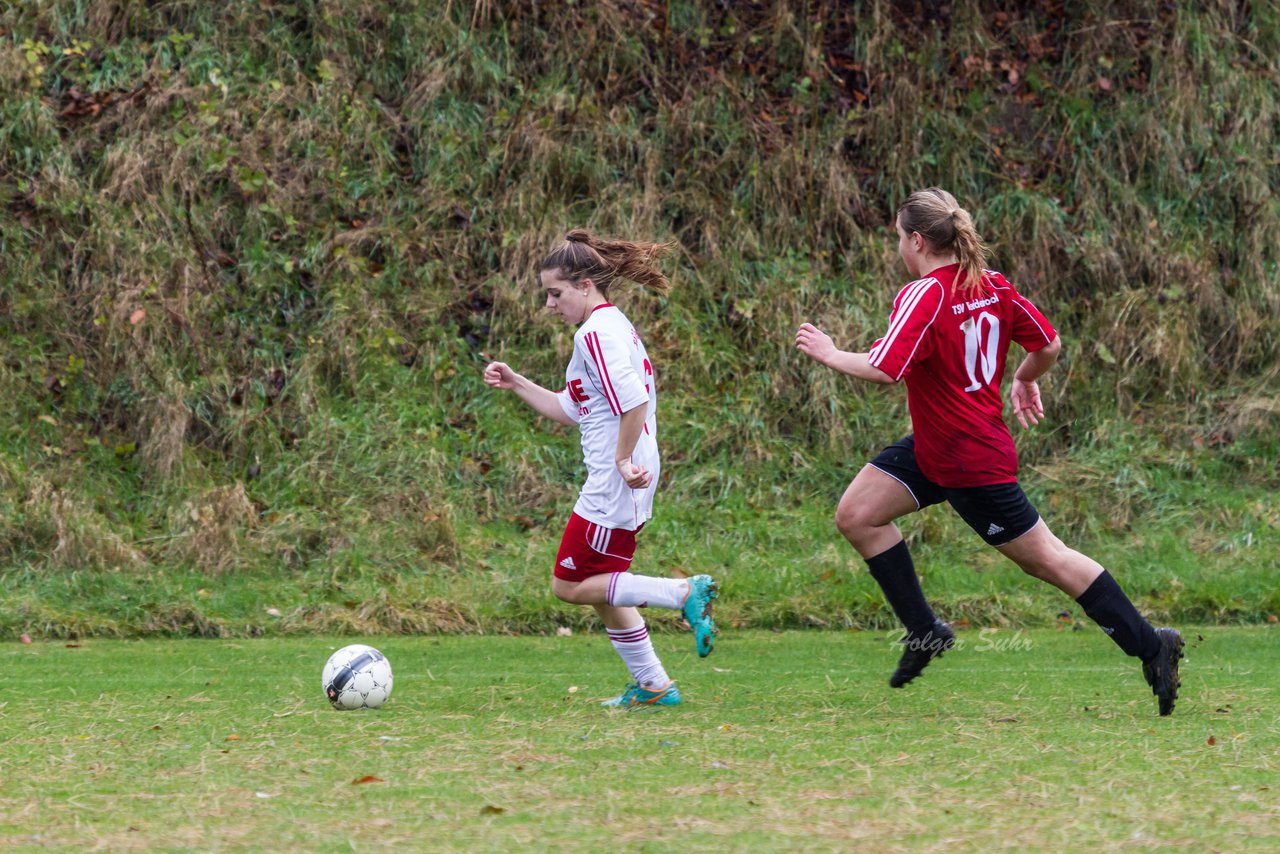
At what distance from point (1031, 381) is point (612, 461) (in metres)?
1.80

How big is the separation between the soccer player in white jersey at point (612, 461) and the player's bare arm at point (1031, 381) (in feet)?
5.04

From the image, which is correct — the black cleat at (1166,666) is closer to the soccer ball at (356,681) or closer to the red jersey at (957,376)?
the red jersey at (957,376)

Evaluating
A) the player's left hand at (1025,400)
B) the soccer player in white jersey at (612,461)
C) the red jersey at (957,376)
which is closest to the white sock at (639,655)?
the soccer player in white jersey at (612,461)

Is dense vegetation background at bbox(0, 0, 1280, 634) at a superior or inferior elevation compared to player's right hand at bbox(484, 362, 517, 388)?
inferior

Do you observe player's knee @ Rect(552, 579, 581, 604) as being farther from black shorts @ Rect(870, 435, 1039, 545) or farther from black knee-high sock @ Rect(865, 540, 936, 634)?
black shorts @ Rect(870, 435, 1039, 545)

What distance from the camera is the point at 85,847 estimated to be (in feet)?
11.6

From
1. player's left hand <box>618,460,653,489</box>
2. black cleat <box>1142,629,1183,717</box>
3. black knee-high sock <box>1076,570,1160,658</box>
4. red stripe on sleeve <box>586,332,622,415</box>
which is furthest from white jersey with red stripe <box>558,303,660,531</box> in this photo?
black cleat <box>1142,629,1183,717</box>

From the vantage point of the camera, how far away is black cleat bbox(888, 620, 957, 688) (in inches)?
227

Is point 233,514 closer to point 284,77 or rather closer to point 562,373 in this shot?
point 562,373

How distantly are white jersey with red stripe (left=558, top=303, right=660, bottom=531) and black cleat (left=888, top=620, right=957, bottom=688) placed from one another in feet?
3.89

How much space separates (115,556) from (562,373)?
3.79 meters

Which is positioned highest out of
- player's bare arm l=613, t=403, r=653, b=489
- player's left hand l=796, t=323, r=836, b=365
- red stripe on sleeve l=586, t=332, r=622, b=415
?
player's left hand l=796, t=323, r=836, b=365

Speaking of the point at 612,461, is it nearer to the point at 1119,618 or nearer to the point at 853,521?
the point at 853,521

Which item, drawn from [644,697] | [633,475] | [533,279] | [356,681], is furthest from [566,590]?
[533,279]
